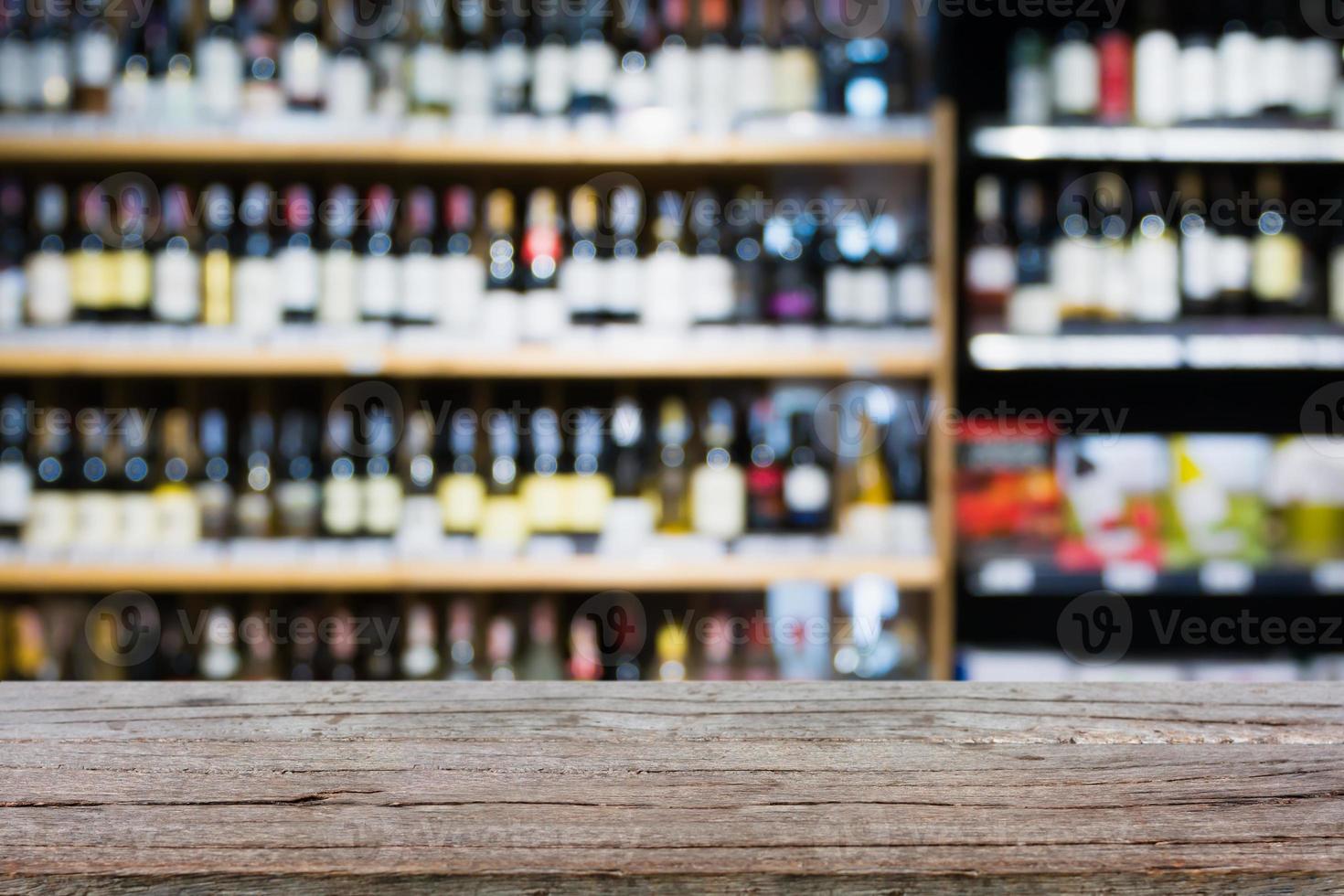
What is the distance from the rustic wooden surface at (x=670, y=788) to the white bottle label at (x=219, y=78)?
1680 millimetres

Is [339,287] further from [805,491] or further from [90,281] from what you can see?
[805,491]

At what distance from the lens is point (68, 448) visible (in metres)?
2.03

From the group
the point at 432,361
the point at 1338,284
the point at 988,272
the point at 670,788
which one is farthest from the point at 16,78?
the point at 1338,284

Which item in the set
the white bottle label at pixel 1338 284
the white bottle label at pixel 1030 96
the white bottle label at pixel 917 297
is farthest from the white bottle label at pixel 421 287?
the white bottle label at pixel 1338 284

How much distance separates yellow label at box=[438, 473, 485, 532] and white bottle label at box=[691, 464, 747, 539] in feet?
1.36

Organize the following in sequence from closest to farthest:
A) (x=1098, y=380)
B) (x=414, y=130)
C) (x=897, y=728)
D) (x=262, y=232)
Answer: (x=897, y=728) < (x=414, y=130) < (x=262, y=232) < (x=1098, y=380)

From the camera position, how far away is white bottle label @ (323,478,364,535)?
6.17 feet

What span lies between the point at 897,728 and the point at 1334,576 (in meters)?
1.85

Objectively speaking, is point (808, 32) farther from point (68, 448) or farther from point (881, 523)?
point (68, 448)

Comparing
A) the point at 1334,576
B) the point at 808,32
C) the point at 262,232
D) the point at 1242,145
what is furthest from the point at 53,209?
the point at 1334,576

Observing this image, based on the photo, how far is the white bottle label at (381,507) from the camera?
74.2 inches

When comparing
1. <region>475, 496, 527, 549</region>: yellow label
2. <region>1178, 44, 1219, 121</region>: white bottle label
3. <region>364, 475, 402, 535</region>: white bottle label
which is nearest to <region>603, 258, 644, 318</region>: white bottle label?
<region>475, 496, 527, 549</region>: yellow label

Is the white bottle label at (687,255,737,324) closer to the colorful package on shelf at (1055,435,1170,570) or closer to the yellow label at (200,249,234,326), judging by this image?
the colorful package on shelf at (1055,435,1170,570)

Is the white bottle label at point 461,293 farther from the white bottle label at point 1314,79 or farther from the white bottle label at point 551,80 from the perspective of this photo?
the white bottle label at point 1314,79
